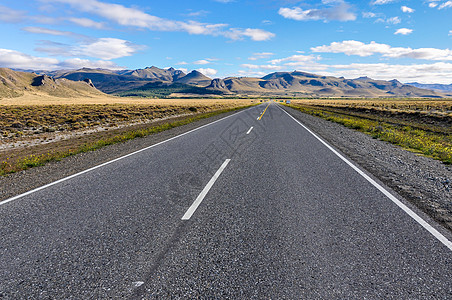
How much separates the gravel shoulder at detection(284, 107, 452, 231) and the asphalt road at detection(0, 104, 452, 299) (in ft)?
1.83

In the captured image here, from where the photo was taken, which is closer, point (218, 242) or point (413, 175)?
point (218, 242)

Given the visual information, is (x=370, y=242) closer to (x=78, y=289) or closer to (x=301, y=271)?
(x=301, y=271)

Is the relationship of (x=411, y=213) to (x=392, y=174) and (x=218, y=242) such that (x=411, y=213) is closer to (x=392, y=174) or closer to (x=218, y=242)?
(x=392, y=174)

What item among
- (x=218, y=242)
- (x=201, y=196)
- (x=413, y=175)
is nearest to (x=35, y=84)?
(x=201, y=196)

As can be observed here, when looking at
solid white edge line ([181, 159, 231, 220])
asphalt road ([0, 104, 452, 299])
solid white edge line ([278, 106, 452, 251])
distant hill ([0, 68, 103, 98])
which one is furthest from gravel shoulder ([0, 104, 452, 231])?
distant hill ([0, 68, 103, 98])

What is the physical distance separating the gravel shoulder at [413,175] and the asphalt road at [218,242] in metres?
0.56

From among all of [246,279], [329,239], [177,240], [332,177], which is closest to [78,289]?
[177,240]

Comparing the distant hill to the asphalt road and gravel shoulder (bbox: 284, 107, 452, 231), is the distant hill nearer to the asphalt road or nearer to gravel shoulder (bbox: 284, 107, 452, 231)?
the asphalt road

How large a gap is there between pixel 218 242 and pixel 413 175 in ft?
19.2

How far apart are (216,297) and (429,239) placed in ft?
10.0

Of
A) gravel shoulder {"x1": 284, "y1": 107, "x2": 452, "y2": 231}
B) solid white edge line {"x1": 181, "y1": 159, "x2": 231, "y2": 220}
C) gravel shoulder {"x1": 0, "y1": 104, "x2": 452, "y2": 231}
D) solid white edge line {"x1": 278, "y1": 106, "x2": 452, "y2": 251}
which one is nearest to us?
solid white edge line {"x1": 278, "y1": 106, "x2": 452, "y2": 251}

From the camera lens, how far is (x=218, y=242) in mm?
3406

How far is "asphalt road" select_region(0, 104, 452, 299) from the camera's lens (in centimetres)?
260

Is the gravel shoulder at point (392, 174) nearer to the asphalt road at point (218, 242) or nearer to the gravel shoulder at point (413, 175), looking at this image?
the gravel shoulder at point (413, 175)
